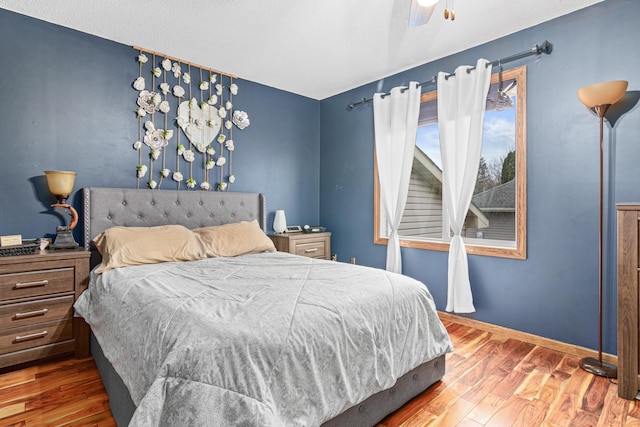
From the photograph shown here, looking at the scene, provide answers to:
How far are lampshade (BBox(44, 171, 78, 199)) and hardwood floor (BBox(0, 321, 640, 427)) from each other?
4.06 feet

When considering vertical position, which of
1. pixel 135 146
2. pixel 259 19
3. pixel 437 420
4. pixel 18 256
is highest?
pixel 259 19

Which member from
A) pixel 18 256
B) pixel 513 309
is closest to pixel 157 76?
pixel 18 256

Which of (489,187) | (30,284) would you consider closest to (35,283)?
(30,284)

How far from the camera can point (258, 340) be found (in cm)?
120

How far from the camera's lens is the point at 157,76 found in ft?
10.3

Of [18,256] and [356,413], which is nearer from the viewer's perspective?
[356,413]

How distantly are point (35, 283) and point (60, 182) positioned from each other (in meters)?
0.75

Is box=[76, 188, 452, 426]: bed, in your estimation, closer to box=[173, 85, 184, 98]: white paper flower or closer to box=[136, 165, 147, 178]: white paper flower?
box=[136, 165, 147, 178]: white paper flower

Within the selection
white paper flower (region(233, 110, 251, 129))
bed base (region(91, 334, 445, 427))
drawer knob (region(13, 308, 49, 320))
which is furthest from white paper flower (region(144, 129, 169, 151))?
bed base (region(91, 334, 445, 427))

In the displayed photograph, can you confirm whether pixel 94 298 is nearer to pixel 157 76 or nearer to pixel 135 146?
pixel 135 146

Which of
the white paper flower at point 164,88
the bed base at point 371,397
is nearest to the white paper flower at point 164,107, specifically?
the white paper flower at point 164,88

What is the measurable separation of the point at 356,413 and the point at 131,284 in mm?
1400

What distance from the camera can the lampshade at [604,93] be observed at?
82.7 inches

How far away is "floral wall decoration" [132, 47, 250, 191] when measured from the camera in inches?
122
